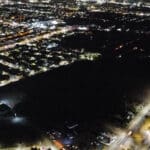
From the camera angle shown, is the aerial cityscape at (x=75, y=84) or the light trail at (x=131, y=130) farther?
the aerial cityscape at (x=75, y=84)

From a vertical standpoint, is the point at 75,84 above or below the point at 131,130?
above

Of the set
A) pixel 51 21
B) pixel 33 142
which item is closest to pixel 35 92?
pixel 33 142

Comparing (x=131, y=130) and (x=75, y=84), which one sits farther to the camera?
(x=75, y=84)

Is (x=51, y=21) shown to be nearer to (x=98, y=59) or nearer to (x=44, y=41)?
(x=44, y=41)

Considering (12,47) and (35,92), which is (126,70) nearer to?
(35,92)

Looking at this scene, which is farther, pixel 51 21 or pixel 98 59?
pixel 51 21

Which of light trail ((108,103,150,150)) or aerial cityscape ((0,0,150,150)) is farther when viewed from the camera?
aerial cityscape ((0,0,150,150))

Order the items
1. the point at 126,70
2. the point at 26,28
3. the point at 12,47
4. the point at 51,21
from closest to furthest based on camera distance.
A: the point at 126,70
the point at 12,47
the point at 26,28
the point at 51,21

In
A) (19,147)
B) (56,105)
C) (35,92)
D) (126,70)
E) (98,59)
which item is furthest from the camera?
(98,59)
